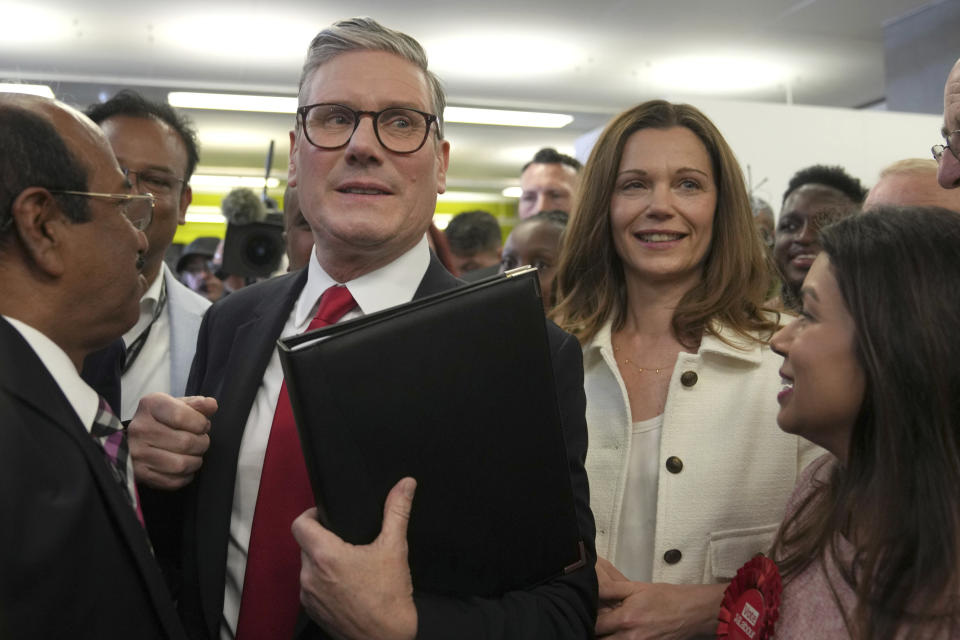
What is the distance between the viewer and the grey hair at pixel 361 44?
1.42 metres

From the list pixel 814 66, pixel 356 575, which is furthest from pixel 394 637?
pixel 814 66

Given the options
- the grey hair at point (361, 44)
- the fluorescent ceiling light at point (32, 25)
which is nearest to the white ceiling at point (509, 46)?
the fluorescent ceiling light at point (32, 25)

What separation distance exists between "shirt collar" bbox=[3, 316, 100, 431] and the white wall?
3874mm

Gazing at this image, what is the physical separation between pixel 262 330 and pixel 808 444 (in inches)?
39.7

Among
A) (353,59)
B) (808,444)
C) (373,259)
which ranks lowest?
(808,444)

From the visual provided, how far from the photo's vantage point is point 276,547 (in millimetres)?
1229

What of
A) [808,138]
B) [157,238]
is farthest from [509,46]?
[157,238]

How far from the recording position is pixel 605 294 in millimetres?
1895

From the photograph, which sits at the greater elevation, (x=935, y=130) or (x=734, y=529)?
(x=935, y=130)

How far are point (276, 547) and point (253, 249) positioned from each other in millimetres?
1913

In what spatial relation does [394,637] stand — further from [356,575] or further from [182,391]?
[182,391]

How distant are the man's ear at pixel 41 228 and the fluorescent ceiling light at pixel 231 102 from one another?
701 centimetres

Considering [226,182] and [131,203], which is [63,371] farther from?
[226,182]

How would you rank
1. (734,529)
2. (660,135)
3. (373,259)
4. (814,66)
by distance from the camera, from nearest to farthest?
(373,259), (734,529), (660,135), (814,66)
